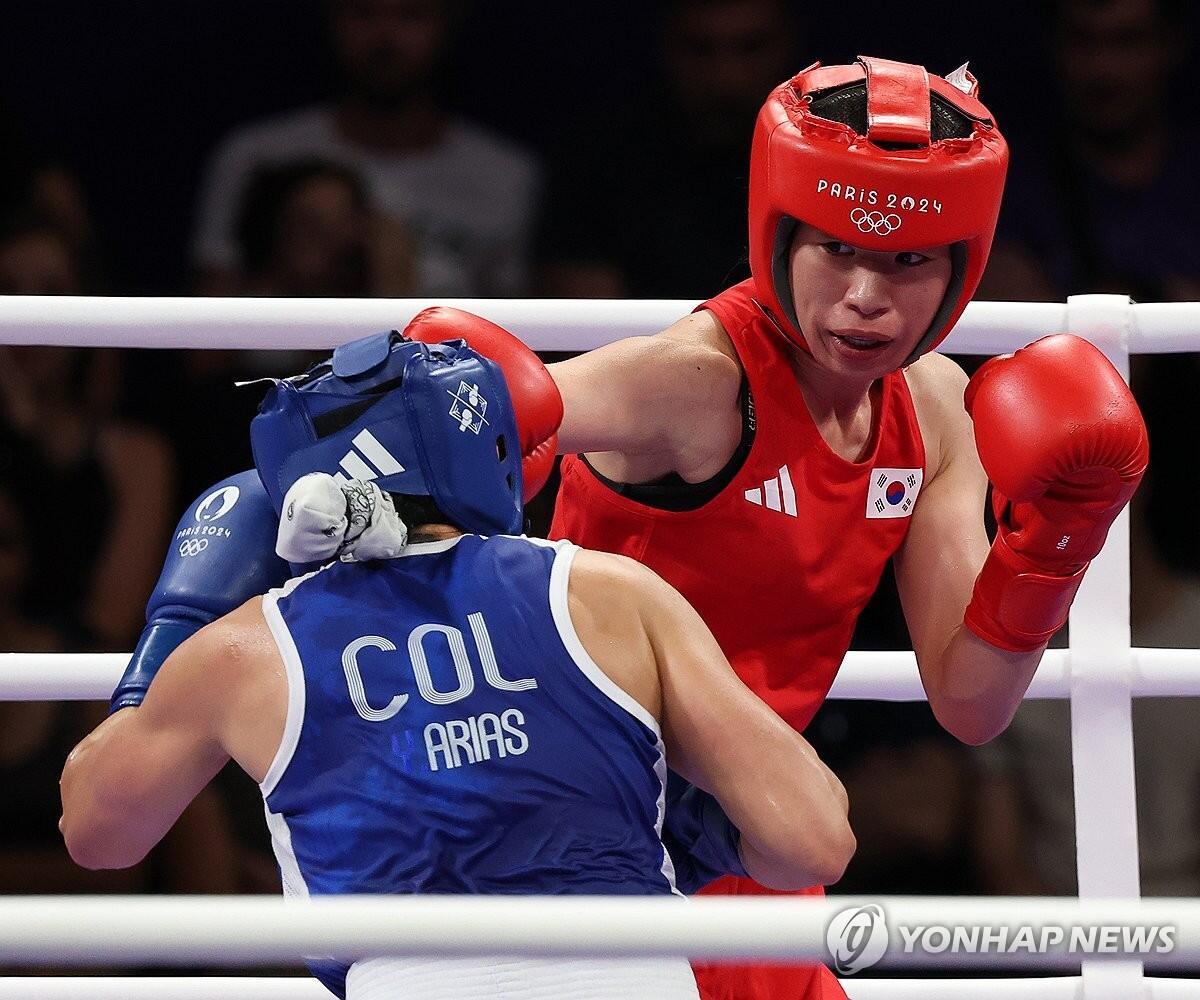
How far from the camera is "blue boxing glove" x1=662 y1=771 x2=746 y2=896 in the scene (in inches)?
65.6

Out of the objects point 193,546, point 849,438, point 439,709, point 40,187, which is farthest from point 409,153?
point 439,709

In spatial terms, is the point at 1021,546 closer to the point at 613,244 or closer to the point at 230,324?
the point at 230,324

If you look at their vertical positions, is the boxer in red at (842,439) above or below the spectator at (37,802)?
above

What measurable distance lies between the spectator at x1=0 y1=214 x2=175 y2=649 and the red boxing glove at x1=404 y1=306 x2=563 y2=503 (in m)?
1.69

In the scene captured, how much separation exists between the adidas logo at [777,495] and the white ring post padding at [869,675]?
0.27 metres

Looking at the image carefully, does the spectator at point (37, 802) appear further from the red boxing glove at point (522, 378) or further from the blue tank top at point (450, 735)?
the blue tank top at point (450, 735)

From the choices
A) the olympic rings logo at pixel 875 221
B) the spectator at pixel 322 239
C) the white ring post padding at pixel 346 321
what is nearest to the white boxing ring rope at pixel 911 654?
the white ring post padding at pixel 346 321

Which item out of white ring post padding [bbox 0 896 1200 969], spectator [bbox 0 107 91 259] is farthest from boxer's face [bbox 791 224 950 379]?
spectator [bbox 0 107 91 259]

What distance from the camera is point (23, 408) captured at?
342cm

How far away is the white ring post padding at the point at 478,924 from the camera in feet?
3.46

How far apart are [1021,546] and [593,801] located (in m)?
0.62

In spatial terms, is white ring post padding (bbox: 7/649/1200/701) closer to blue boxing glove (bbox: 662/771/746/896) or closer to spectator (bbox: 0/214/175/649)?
blue boxing glove (bbox: 662/771/746/896)

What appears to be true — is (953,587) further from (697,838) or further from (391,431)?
(391,431)

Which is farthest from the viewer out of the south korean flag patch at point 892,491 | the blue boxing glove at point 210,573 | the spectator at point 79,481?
the spectator at point 79,481
